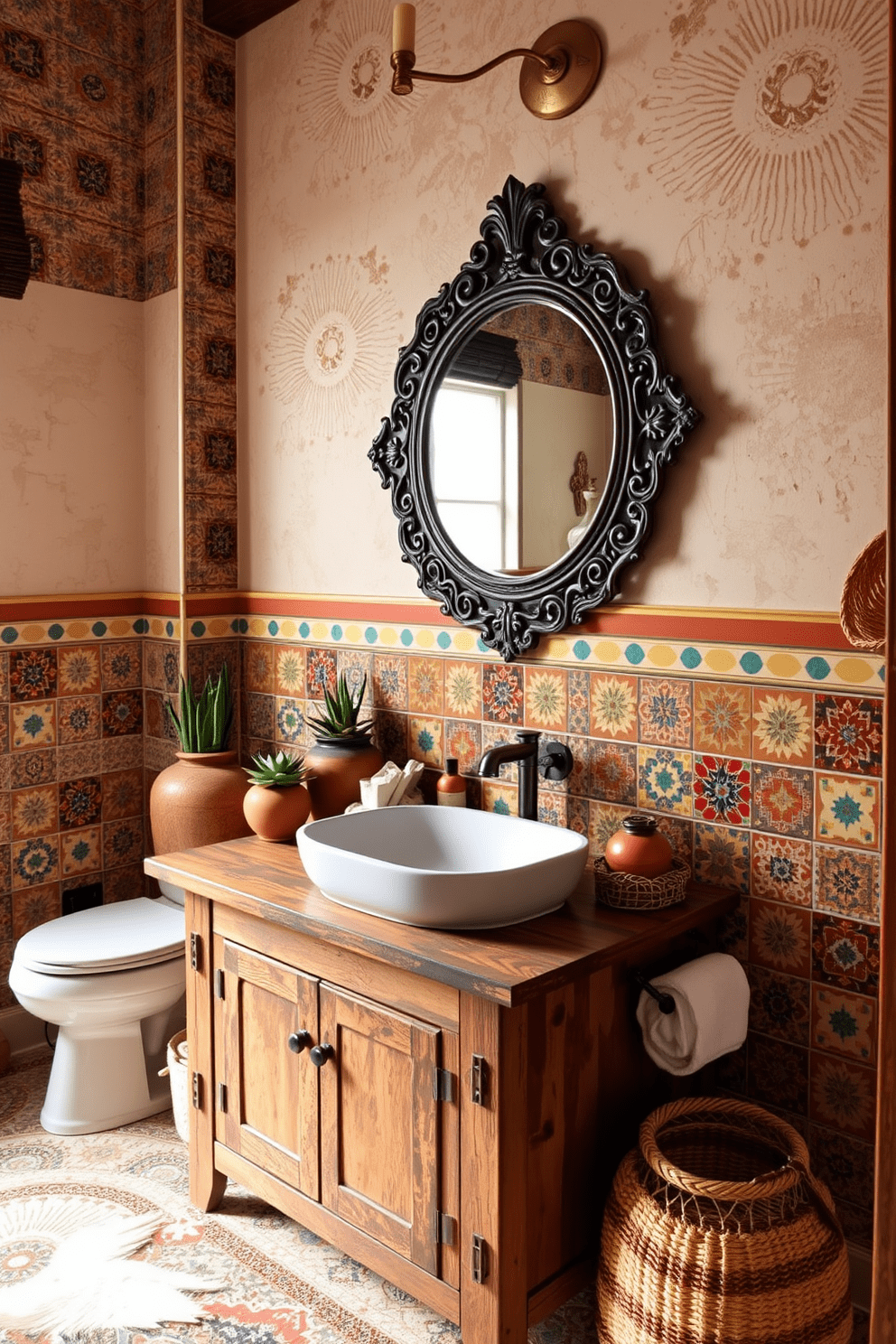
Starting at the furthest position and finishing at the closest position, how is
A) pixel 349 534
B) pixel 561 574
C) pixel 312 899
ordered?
1. pixel 349 534
2. pixel 561 574
3. pixel 312 899

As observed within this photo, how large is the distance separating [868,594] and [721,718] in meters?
0.83

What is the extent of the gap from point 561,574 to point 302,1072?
105 centimetres

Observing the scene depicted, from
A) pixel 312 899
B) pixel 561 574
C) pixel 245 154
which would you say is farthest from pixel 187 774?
pixel 245 154

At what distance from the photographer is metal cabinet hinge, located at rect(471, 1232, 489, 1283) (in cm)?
160

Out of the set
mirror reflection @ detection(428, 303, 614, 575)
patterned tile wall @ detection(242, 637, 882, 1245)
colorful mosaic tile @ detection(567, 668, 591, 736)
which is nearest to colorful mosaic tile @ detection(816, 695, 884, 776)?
patterned tile wall @ detection(242, 637, 882, 1245)

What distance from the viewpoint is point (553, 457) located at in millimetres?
2115

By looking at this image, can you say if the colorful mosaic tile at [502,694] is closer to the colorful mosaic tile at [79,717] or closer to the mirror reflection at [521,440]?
the mirror reflection at [521,440]

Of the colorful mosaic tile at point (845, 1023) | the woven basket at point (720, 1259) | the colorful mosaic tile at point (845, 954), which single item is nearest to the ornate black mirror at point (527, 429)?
the colorful mosaic tile at point (845, 954)

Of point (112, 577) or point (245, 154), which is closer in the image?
point (245, 154)

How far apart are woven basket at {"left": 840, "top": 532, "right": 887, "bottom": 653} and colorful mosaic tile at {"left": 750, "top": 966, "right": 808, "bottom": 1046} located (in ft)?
3.03

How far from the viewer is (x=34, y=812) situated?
2.93m

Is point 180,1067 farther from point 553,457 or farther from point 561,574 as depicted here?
point 553,457

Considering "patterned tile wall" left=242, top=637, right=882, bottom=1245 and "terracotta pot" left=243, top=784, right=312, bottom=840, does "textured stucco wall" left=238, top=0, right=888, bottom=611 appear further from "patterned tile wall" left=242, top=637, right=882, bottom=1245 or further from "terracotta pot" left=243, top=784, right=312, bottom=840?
"terracotta pot" left=243, top=784, right=312, bottom=840

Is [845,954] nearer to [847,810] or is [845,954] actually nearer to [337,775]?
[847,810]
